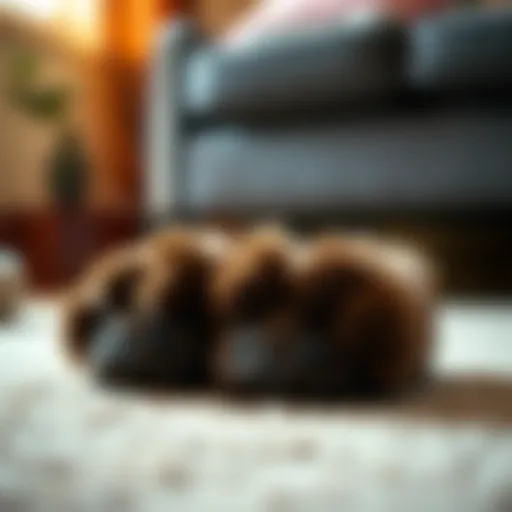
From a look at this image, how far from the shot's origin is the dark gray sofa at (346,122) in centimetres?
168

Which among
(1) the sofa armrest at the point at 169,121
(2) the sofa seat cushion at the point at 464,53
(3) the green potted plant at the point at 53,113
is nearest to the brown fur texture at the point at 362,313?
(2) the sofa seat cushion at the point at 464,53

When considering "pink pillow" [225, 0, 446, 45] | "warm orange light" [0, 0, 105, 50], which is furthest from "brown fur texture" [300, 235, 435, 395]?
"warm orange light" [0, 0, 105, 50]

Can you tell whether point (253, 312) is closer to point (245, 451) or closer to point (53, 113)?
point (245, 451)

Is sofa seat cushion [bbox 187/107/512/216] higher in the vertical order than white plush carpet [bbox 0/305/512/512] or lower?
higher

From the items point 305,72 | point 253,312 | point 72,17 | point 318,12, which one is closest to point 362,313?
point 253,312

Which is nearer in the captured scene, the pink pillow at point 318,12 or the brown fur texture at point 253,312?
the brown fur texture at point 253,312

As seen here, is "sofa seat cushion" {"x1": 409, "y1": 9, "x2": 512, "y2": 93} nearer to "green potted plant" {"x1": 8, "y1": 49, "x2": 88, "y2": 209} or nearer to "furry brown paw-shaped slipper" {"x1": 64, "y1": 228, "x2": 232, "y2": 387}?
"furry brown paw-shaped slipper" {"x1": 64, "y1": 228, "x2": 232, "y2": 387}

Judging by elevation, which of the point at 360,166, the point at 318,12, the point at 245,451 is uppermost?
the point at 318,12

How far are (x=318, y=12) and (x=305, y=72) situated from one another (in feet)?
1.57

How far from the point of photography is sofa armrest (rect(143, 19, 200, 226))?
2.02 m

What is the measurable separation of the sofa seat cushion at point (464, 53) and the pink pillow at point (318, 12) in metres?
0.45

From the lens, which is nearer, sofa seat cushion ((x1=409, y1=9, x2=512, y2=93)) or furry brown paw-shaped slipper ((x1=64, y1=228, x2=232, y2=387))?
furry brown paw-shaped slipper ((x1=64, y1=228, x2=232, y2=387))

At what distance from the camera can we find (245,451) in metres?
0.65

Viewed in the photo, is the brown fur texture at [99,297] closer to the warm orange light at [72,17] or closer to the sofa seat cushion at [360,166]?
the sofa seat cushion at [360,166]
